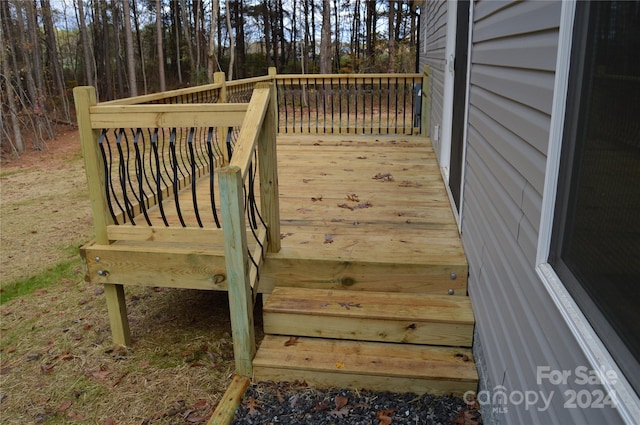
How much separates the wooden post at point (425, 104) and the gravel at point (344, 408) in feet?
19.0

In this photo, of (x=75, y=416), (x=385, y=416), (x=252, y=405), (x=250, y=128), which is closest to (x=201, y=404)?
(x=252, y=405)

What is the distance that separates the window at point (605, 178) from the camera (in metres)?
A: 1.07

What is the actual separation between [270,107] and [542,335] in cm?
199

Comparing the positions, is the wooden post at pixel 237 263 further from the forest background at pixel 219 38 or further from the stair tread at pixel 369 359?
the forest background at pixel 219 38

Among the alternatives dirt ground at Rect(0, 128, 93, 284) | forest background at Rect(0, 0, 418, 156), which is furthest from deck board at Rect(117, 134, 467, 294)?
forest background at Rect(0, 0, 418, 156)

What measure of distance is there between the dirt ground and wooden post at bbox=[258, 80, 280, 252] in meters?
3.27

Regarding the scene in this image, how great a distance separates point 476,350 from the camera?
267 cm

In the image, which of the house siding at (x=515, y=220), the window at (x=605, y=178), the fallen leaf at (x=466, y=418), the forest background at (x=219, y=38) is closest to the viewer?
the window at (x=605, y=178)

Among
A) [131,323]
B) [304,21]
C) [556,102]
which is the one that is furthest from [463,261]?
[304,21]

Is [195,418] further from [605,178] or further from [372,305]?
[605,178]

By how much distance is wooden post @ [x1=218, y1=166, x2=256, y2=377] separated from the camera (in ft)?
8.00

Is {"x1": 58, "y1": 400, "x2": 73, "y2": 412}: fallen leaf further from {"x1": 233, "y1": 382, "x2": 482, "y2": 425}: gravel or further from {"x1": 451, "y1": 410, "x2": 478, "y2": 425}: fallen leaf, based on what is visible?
{"x1": 451, "y1": 410, "x2": 478, "y2": 425}: fallen leaf

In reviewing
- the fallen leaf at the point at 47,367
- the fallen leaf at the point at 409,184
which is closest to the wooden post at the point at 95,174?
the fallen leaf at the point at 47,367

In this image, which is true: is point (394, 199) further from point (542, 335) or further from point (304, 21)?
point (304, 21)
